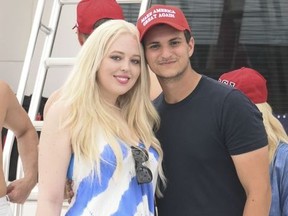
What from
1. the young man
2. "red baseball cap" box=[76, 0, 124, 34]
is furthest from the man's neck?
the young man

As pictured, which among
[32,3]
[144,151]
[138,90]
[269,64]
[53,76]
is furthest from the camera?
[32,3]

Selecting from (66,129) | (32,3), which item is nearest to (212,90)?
(66,129)

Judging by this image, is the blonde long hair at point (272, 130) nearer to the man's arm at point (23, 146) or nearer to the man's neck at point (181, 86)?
the man's neck at point (181, 86)

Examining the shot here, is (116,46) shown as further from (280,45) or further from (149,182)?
(280,45)

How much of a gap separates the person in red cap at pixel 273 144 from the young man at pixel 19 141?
869mm

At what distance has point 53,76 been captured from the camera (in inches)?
131

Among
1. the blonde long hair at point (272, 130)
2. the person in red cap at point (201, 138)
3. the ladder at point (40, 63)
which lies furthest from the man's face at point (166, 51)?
the ladder at point (40, 63)

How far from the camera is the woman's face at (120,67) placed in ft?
5.41

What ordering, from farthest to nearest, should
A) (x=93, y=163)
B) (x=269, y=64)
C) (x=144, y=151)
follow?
(x=269, y=64)
(x=144, y=151)
(x=93, y=163)

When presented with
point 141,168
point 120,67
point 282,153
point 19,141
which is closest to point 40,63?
point 19,141

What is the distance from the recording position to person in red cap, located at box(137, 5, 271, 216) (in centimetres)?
162

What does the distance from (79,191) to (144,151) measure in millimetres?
244

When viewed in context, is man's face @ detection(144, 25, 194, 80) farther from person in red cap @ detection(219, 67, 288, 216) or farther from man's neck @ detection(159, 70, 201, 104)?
person in red cap @ detection(219, 67, 288, 216)

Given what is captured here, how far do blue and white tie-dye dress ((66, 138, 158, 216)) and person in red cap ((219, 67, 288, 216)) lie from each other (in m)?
0.53
